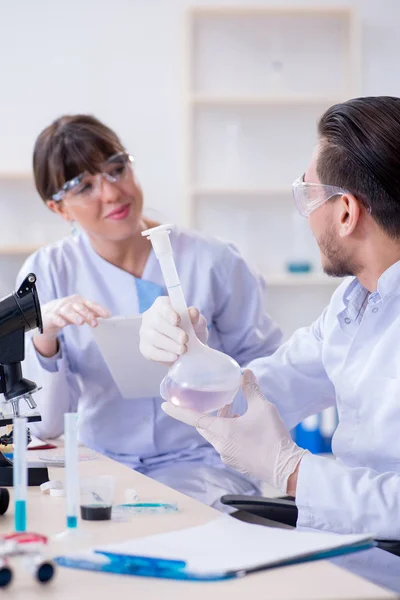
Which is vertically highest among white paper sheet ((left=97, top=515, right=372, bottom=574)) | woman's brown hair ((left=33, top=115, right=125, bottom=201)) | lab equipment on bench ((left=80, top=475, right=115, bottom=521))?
woman's brown hair ((left=33, top=115, right=125, bottom=201))

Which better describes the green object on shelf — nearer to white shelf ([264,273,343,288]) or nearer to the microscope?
white shelf ([264,273,343,288])

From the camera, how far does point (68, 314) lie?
2.05 m

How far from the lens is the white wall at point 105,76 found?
4359 millimetres

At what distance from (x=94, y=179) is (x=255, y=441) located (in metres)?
1.16

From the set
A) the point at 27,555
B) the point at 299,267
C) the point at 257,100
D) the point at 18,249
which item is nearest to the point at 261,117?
the point at 257,100

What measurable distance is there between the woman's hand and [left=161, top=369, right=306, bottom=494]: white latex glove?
58cm

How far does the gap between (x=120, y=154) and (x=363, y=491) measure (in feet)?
4.40

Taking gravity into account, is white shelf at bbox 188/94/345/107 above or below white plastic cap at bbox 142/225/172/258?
above

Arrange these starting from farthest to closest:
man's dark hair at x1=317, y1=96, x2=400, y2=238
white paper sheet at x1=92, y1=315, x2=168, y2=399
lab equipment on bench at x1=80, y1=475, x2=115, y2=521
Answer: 1. white paper sheet at x1=92, y1=315, x2=168, y2=399
2. man's dark hair at x1=317, y1=96, x2=400, y2=238
3. lab equipment on bench at x1=80, y1=475, x2=115, y2=521

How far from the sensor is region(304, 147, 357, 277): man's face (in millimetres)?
1655

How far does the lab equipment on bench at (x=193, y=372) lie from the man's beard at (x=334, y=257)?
1.20 ft

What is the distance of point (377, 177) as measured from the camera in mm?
1577

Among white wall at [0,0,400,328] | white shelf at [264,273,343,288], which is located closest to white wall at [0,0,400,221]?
white wall at [0,0,400,328]

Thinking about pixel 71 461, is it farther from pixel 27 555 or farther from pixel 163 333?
pixel 163 333
